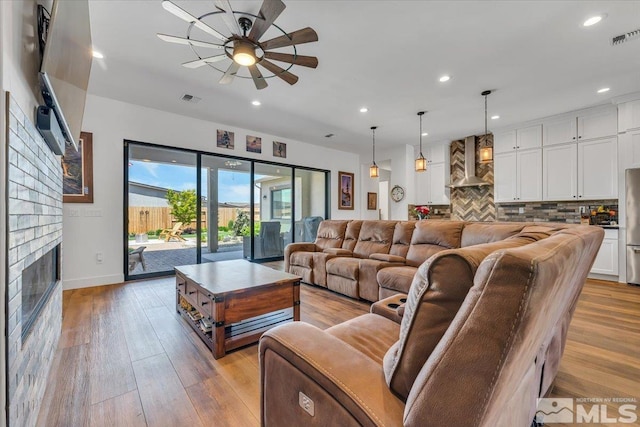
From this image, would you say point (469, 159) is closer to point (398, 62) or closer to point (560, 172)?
point (560, 172)

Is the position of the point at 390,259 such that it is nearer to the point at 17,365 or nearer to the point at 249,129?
the point at 17,365

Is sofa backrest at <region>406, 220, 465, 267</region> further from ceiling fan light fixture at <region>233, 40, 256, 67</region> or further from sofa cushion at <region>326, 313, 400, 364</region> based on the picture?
ceiling fan light fixture at <region>233, 40, 256, 67</region>

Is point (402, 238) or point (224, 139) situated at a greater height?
point (224, 139)

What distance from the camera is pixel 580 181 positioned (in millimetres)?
4527

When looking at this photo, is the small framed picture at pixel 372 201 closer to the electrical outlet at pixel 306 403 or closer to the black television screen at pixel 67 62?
the black television screen at pixel 67 62

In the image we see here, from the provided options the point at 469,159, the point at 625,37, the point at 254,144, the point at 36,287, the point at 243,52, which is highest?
the point at 625,37

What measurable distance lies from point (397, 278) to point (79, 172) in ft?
14.7

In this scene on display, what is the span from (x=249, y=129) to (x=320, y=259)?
326 cm

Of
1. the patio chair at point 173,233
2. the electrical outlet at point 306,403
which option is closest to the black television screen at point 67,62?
the electrical outlet at point 306,403

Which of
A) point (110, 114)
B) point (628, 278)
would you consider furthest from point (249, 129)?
point (628, 278)

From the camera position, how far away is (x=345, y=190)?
7465mm

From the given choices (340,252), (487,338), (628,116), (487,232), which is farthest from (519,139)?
(487,338)

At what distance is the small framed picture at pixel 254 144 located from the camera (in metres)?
5.55

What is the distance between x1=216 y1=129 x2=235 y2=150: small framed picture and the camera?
5098 mm
